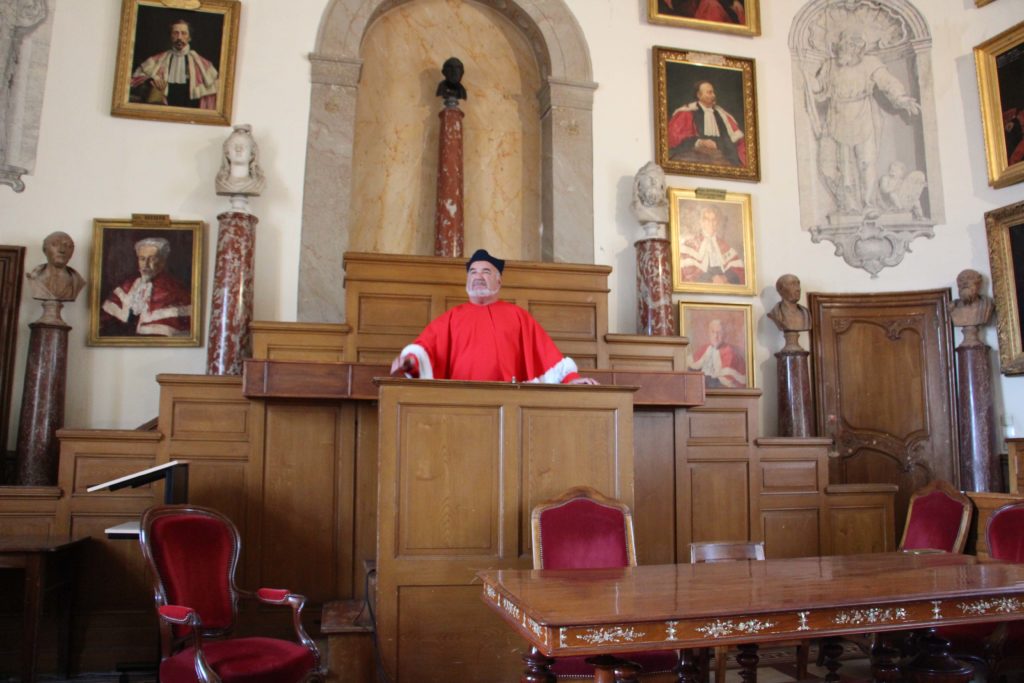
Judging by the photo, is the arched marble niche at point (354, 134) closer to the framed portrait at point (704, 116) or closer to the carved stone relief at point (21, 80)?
the framed portrait at point (704, 116)

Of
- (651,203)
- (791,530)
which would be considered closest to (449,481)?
(791,530)

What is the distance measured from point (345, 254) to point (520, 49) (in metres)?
3.50

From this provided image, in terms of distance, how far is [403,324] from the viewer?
6688mm

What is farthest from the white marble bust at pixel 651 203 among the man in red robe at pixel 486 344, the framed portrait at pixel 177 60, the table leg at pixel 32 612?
the table leg at pixel 32 612

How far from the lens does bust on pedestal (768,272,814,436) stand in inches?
301

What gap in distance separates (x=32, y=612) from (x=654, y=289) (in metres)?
5.26

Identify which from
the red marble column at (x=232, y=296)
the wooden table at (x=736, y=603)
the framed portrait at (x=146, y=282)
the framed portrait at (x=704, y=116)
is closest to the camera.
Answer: the wooden table at (x=736, y=603)

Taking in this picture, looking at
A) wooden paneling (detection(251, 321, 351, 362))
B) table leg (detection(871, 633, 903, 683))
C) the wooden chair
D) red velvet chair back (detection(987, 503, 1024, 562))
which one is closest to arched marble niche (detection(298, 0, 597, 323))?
wooden paneling (detection(251, 321, 351, 362))

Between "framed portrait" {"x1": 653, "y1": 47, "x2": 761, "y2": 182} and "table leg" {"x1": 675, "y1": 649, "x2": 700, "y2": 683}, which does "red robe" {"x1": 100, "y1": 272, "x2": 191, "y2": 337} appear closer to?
"framed portrait" {"x1": 653, "y1": 47, "x2": 761, "y2": 182}

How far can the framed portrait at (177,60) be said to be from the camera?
730 centimetres

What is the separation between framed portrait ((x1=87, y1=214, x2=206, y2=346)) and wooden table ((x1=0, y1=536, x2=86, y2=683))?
6.40 feet

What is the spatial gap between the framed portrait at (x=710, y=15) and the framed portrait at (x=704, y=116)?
313 millimetres

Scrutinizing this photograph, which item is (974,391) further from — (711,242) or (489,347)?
(489,347)

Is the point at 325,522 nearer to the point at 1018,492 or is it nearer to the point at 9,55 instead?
the point at 9,55
